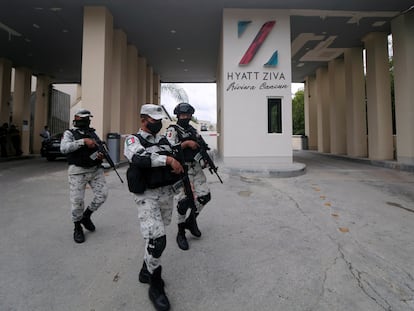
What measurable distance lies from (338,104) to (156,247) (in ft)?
46.2

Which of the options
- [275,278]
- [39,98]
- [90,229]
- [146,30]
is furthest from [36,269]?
[39,98]

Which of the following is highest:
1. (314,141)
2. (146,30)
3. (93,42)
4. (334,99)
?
(146,30)

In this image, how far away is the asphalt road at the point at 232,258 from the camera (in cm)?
189

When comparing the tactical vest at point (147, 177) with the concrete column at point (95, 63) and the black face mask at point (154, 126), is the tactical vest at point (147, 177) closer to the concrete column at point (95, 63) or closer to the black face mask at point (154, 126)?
the black face mask at point (154, 126)

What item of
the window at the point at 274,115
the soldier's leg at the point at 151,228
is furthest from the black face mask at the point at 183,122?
the window at the point at 274,115

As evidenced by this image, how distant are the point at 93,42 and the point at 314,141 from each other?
15916 millimetres

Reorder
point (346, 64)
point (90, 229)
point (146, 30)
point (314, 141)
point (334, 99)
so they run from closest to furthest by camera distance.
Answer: point (90, 229) → point (146, 30) → point (346, 64) → point (334, 99) → point (314, 141)

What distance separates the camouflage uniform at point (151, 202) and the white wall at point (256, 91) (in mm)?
6667

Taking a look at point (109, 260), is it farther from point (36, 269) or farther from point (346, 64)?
point (346, 64)

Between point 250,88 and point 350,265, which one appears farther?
point 250,88

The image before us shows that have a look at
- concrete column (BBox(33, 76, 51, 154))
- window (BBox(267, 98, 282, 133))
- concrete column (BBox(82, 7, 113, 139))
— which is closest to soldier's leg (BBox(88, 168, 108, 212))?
concrete column (BBox(82, 7, 113, 139))

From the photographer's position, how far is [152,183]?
1887 mm

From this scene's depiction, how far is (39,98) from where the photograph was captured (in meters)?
15.5

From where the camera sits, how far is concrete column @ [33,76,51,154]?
50.5 feet
